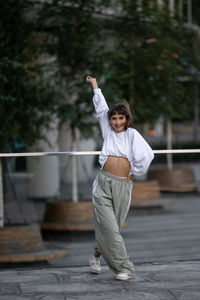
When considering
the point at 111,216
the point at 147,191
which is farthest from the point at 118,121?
the point at 147,191

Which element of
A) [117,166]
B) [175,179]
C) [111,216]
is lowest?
[175,179]

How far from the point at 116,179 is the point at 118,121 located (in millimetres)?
503

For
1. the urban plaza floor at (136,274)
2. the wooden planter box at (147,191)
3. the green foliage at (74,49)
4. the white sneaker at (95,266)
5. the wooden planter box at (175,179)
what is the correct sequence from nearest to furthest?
the urban plaza floor at (136,274)
the white sneaker at (95,266)
the green foliage at (74,49)
the wooden planter box at (147,191)
the wooden planter box at (175,179)

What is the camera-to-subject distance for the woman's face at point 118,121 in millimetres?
6586

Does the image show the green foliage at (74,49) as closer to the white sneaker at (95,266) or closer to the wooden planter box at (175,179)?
the wooden planter box at (175,179)

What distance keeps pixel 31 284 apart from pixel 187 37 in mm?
10730

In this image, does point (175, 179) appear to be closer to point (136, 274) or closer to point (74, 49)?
point (74, 49)

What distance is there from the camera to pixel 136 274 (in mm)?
6824

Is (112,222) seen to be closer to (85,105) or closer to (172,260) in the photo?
(172,260)

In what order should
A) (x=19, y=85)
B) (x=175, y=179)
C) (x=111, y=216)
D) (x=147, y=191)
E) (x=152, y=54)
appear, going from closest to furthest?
1. (x=111, y=216)
2. (x=19, y=85)
3. (x=147, y=191)
4. (x=152, y=54)
5. (x=175, y=179)

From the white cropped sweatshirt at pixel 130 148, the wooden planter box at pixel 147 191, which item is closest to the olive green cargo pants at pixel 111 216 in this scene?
the white cropped sweatshirt at pixel 130 148

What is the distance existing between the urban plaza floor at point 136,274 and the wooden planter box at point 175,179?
553 centimetres

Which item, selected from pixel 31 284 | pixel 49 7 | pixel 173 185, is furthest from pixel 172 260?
pixel 173 185

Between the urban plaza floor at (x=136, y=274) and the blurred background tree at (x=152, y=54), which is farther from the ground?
the blurred background tree at (x=152, y=54)
